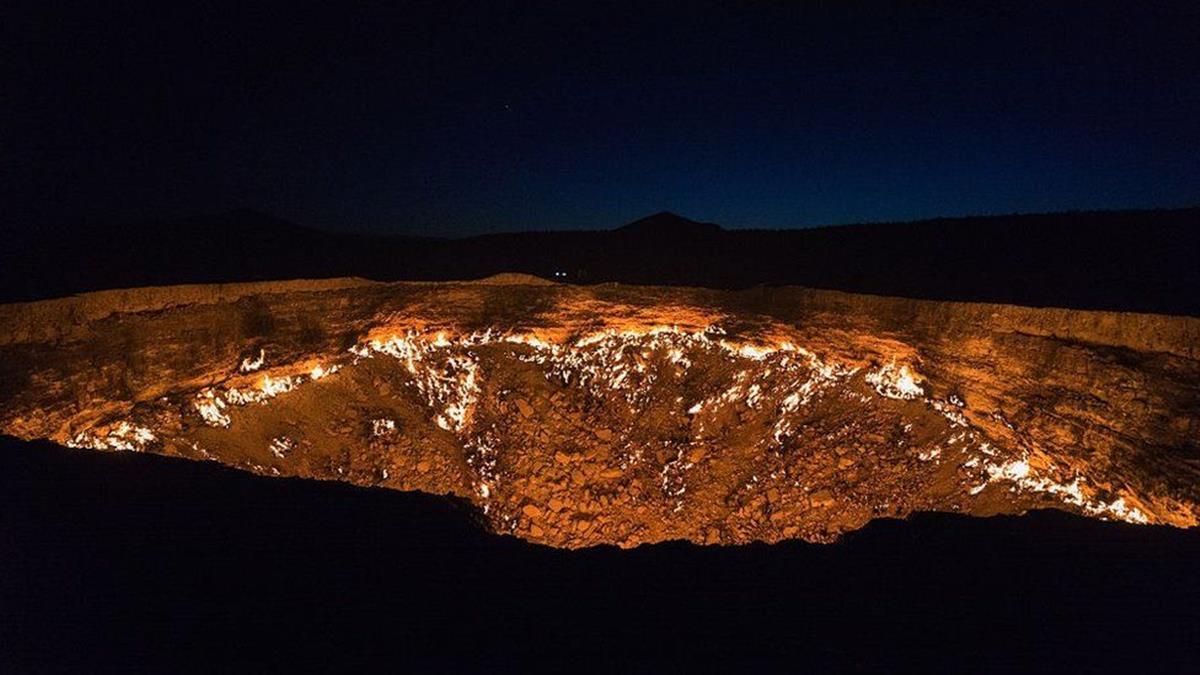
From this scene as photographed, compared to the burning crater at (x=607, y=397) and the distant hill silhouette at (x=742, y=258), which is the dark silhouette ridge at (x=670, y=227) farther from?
the burning crater at (x=607, y=397)

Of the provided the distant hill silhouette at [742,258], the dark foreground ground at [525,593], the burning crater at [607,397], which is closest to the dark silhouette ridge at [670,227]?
the distant hill silhouette at [742,258]

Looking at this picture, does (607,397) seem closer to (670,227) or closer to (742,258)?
(742,258)

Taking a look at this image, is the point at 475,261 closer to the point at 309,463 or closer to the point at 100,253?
the point at 309,463

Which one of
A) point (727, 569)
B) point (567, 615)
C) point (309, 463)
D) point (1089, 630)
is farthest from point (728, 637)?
point (309, 463)

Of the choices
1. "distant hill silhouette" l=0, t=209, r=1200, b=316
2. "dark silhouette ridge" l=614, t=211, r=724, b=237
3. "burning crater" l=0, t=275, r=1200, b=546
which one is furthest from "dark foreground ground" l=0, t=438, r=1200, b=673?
"dark silhouette ridge" l=614, t=211, r=724, b=237

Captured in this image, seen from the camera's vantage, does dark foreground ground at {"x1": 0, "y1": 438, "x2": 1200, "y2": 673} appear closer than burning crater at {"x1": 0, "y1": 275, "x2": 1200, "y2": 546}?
Yes

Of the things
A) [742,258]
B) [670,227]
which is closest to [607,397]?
[742,258]

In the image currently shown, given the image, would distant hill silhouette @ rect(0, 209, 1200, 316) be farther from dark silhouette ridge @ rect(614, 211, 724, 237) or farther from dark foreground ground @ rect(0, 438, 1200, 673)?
dark foreground ground @ rect(0, 438, 1200, 673)
